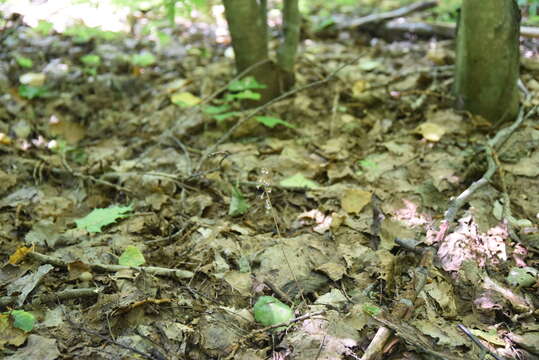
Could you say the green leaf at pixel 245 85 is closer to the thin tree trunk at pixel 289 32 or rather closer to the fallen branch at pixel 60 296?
the thin tree trunk at pixel 289 32

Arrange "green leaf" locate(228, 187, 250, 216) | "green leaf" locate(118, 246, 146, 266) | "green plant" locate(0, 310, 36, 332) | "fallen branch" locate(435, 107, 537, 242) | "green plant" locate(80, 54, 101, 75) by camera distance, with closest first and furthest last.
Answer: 1. "green plant" locate(0, 310, 36, 332)
2. "green leaf" locate(118, 246, 146, 266)
3. "fallen branch" locate(435, 107, 537, 242)
4. "green leaf" locate(228, 187, 250, 216)
5. "green plant" locate(80, 54, 101, 75)

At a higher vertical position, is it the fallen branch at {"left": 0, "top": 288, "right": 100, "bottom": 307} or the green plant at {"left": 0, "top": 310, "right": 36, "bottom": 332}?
the green plant at {"left": 0, "top": 310, "right": 36, "bottom": 332}

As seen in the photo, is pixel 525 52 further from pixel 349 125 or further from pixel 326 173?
pixel 326 173

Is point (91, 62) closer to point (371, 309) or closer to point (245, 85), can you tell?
point (245, 85)

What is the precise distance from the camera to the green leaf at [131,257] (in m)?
1.99

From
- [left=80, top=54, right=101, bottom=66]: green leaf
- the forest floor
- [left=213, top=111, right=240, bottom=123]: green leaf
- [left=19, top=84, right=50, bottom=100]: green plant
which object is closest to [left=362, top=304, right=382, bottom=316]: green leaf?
the forest floor

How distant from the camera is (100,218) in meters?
2.25

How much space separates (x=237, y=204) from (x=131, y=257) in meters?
0.67

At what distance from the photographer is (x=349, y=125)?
10.5ft

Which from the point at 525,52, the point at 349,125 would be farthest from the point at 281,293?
the point at 525,52

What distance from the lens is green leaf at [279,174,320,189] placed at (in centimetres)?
258

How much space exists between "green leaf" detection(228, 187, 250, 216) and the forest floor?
13 mm


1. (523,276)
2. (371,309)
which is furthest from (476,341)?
(523,276)

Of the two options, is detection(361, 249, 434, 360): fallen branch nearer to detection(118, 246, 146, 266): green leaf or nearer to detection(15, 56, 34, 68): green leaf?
detection(118, 246, 146, 266): green leaf
